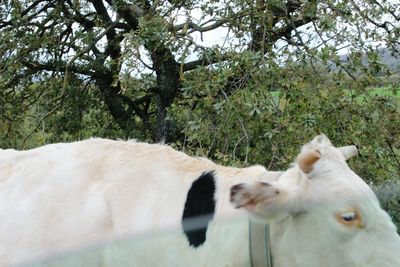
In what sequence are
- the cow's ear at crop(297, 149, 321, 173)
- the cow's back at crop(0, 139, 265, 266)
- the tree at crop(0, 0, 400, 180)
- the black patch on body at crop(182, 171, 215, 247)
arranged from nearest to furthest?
the cow's ear at crop(297, 149, 321, 173) → the black patch on body at crop(182, 171, 215, 247) → the cow's back at crop(0, 139, 265, 266) → the tree at crop(0, 0, 400, 180)

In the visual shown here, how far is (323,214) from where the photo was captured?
2668 millimetres

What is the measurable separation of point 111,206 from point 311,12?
156 inches

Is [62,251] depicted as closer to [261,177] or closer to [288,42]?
[261,177]

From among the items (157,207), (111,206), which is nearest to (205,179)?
(157,207)

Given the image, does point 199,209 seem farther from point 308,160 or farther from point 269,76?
point 269,76

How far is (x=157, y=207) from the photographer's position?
10.3ft

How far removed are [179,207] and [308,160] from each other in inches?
28.6

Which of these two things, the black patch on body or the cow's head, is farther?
the black patch on body

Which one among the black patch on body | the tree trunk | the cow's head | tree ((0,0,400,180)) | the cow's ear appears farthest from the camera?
→ the tree trunk

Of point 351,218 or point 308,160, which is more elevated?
point 308,160

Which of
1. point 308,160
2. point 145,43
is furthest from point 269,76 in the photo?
point 308,160

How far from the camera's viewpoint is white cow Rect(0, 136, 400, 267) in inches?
103

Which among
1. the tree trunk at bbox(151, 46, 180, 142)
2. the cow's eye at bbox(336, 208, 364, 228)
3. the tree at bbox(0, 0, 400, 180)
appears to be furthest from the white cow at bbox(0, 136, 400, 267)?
the tree trunk at bbox(151, 46, 180, 142)

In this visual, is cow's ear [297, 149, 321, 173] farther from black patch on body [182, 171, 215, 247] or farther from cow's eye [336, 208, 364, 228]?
black patch on body [182, 171, 215, 247]
